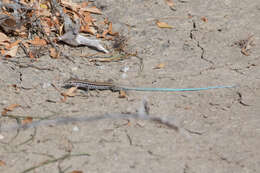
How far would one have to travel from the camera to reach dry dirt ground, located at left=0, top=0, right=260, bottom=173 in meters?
2.63

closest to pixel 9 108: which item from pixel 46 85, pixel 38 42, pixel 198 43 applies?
pixel 46 85

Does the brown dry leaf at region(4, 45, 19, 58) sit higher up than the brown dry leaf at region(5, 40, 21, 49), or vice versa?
the brown dry leaf at region(5, 40, 21, 49)

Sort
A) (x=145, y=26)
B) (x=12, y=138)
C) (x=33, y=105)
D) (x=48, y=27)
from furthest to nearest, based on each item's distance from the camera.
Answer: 1. (x=145, y=26)
2. (x=48, y=27)
3. (x=33, y=105)
4. (x=12, y=138)

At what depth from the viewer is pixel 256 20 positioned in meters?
4.44

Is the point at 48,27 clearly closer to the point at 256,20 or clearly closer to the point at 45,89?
the point at 45,89

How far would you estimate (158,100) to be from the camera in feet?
10.8

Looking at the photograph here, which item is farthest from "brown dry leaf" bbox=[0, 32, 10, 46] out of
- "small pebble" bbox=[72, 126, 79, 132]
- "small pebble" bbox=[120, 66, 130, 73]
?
"small pebble" bbox=[72, 126, 79, 132]

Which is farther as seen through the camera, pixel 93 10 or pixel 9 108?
pixel 93 10

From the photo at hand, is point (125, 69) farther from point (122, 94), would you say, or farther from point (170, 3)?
point (170, 3)

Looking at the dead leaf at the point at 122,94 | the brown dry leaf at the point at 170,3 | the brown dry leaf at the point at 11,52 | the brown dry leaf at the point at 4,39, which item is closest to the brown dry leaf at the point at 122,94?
the dead leaf at the point at 122,94

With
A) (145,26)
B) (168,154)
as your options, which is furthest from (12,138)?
(145,26)

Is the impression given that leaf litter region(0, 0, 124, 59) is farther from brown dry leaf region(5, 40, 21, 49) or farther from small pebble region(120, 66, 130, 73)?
small pebble region(120, 66, 130, 73)

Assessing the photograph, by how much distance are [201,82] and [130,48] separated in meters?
0.86

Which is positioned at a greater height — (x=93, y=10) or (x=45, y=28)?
(x=93, y=10)
